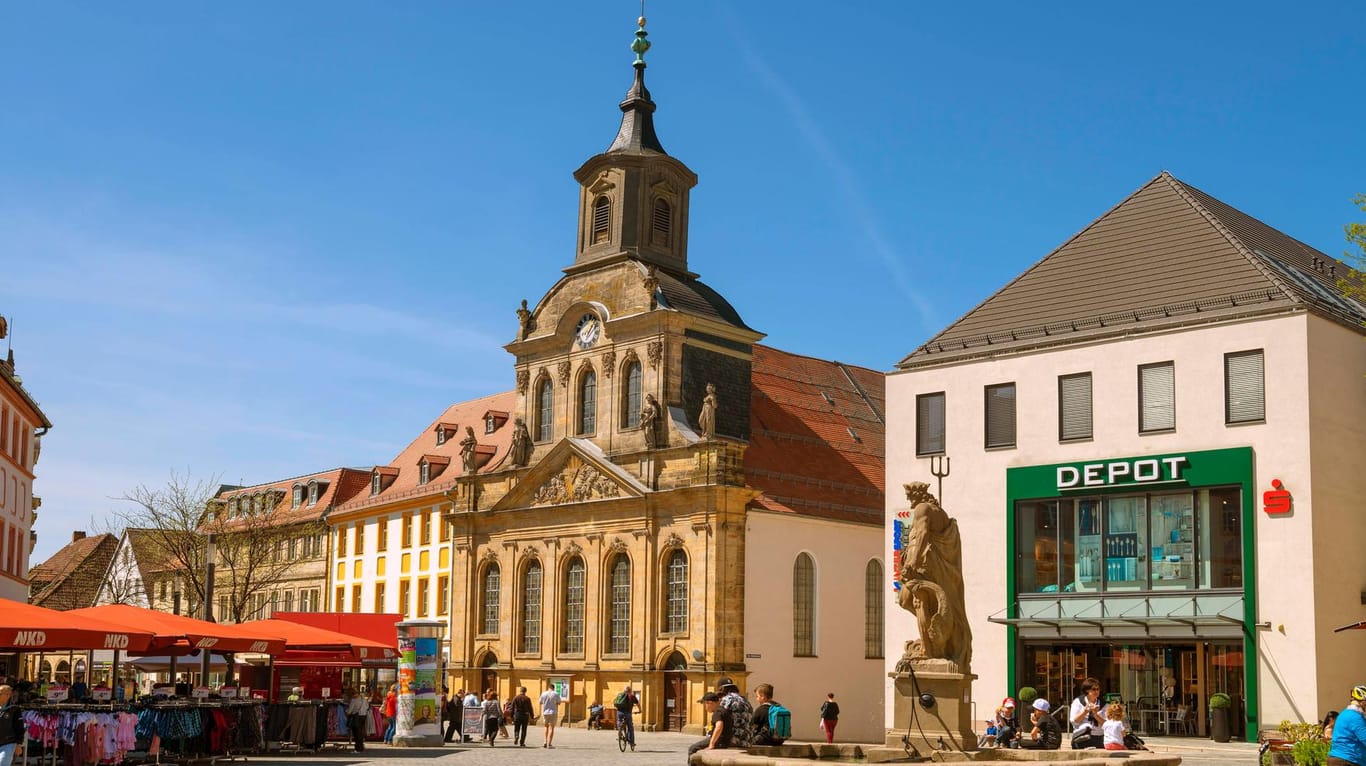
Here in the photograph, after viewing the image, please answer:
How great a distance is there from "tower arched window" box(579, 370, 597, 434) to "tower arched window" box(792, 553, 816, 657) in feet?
30.2

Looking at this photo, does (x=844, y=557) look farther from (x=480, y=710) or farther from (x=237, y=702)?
(x=237, y=702)

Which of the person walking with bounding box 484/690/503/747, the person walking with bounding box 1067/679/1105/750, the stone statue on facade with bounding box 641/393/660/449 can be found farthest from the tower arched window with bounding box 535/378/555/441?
the person walking with bounding box 1067/679/1105/750

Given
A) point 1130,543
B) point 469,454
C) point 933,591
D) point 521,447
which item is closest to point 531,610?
point 521,447

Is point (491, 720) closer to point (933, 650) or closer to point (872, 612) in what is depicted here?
point (872, 612)

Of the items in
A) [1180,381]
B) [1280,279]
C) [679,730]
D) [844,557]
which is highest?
[1280,279]

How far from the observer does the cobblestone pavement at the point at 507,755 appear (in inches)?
1212

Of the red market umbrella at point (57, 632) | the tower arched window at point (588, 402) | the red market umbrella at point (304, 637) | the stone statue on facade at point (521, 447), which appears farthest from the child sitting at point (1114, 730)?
the stone statue on facade at point (521, 447)

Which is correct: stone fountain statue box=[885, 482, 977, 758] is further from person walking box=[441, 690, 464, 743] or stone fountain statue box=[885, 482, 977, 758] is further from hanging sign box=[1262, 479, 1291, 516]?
person walking box=[441, 690, 464, 743]

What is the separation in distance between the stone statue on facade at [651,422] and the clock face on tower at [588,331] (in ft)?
15.3

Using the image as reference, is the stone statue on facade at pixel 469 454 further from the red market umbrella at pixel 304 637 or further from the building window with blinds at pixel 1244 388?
the building window with blinds at pixel 1244 388

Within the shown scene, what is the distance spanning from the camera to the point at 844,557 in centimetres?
5416

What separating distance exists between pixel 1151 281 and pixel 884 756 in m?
21.1

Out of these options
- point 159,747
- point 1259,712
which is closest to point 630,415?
point 1259,712

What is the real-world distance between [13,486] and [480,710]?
23.5 m
